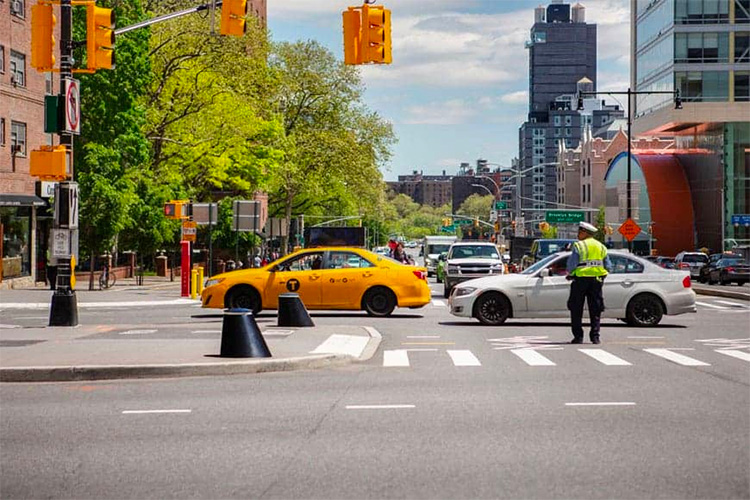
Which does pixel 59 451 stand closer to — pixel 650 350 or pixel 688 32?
pixel 650 350

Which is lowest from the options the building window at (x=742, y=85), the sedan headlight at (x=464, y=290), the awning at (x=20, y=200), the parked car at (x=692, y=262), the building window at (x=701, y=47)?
the sedan headlight at (x=464, y=290)

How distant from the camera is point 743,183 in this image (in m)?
89.9

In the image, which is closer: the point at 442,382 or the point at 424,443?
the point at 424,443

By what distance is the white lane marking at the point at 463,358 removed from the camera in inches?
598

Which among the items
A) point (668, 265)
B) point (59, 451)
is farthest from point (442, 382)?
point (668, 265)

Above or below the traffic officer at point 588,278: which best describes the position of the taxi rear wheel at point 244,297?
below

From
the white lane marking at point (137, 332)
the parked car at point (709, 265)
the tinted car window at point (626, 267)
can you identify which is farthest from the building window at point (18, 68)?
the parked car at point (709, 265)

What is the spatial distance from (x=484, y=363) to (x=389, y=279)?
10.3m

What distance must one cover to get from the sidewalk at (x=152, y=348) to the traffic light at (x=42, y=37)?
15.5 feet

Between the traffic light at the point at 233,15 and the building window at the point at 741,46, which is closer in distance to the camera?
the traffic light at the point at 233,15

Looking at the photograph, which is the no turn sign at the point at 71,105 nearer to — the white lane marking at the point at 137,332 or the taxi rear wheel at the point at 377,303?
the white lane marking at the point at 137,332

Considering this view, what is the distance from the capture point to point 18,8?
4481cm

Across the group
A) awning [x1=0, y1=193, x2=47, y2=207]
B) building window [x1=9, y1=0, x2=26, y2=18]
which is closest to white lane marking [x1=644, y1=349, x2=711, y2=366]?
awning [x1=0, y1=193, x2=47, y2=207]

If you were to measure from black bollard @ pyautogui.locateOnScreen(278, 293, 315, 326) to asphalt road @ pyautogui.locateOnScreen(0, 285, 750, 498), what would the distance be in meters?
5.40
